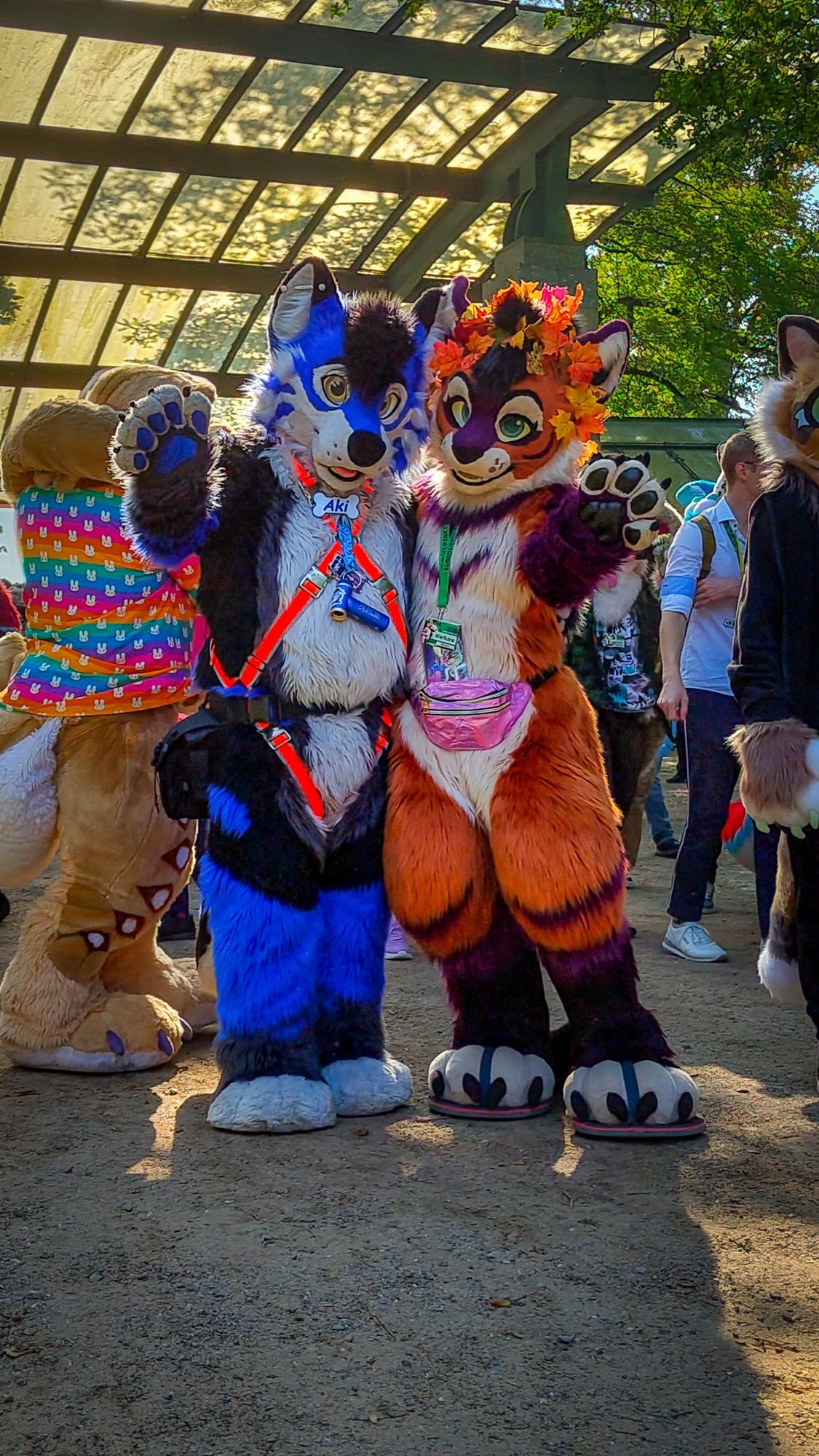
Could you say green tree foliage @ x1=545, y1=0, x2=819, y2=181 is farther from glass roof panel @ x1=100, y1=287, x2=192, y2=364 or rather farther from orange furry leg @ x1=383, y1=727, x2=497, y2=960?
orange furry leg @ x1=383, y1=727, x2=497, y2=960

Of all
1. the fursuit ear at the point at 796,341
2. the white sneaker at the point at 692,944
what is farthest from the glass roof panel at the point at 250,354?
the fursuit ear at the point at 796,341

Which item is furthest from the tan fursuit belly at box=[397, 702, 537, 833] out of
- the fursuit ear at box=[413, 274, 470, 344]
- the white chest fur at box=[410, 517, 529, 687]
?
the fursuit ear at box=[413, 274, 470, 344]

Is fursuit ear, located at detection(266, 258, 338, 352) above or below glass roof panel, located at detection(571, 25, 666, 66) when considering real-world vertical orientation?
below

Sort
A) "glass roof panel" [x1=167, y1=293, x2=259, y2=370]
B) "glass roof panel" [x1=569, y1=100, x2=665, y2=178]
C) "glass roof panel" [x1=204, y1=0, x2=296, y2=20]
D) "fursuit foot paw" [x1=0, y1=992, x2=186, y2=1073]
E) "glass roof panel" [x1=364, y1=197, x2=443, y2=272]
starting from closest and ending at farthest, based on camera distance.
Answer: "fursuit foot paw" [x1=0, y1=992, x2=186, y2=1073], "glass roof panel" [x1=204, y1=0, x2=296, y2=20], "glass roof panel" [x1=569, y1=100, x2=665, y2=178], "glass roof panel" [x1=364, y1=197, x2=443, y2=272], "glass roof panel" [x1=167, y1=293, x2=259, y2=370]

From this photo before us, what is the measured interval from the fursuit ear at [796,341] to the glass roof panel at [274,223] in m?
8.91

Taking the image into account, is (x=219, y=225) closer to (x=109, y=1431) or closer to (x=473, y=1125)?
(x=473, y=1125)

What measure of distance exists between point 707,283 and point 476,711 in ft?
50.7

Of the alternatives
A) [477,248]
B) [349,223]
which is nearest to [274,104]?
[349,223]

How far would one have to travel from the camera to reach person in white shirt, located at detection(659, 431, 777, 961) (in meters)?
5.60

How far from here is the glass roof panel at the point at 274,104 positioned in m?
10.5

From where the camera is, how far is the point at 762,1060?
430cm

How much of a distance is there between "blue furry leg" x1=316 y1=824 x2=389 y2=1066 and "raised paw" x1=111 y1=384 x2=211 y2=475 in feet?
3.32

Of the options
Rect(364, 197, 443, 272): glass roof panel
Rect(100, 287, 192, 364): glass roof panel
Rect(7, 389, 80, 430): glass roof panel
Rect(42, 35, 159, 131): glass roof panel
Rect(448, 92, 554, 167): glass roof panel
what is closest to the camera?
Rect(42, 35, 159, 131): glass roof panel

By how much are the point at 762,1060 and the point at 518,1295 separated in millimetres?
1829
